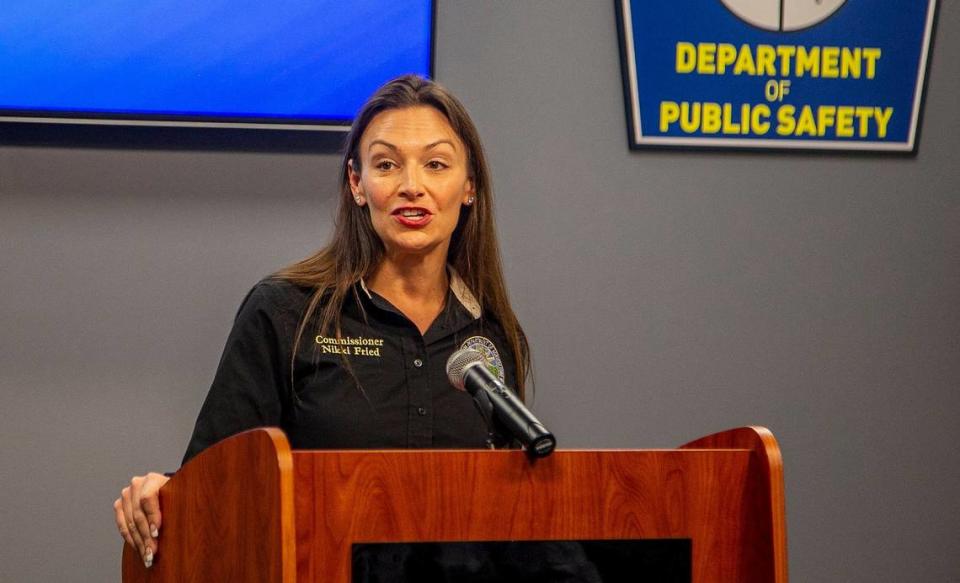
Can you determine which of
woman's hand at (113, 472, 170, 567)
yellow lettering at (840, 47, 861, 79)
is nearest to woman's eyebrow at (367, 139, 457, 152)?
woman's hand at (113, 472, 170, 567)

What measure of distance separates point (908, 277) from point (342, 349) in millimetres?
1764

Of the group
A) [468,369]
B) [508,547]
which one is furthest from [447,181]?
[508,547]

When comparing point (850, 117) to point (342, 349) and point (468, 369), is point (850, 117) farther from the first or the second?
point (468, 369)

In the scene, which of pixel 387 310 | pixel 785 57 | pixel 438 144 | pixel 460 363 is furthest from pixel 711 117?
pixel 460 363

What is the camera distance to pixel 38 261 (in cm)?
272

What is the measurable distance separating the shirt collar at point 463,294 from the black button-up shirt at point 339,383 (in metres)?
0.11

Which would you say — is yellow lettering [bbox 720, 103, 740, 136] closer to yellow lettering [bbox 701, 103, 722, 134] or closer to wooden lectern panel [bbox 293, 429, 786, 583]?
yellow lettering [bbox 701, 103, 722, 134]

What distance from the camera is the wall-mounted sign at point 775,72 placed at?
294cm

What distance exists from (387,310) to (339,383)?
0.56 feet

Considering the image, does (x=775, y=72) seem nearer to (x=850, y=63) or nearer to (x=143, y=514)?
(x=850, y=63)

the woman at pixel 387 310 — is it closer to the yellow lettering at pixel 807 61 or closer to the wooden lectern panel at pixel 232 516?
the wooden lectern panel at pixel 232 516

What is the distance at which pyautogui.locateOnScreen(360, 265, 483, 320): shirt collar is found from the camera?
7.32 feet

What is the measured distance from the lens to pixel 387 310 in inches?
82.6

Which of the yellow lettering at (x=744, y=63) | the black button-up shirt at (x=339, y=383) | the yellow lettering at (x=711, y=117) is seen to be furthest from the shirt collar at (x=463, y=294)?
the yellow lettering at (x=744, y=63)
